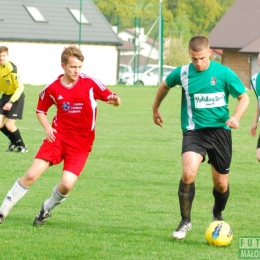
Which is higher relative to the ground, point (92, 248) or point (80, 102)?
point (80, 102)

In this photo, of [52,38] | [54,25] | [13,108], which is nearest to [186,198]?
[13,108]

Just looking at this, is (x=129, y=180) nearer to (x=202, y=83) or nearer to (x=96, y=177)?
(x=96, y=177)

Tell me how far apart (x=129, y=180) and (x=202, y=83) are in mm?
4132

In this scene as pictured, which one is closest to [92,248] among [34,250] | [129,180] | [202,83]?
[34,250]

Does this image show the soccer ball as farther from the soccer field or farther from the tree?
the tree

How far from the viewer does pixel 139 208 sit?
9.18 metres

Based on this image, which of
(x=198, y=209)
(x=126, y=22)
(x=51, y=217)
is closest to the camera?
(x=51, y=217)

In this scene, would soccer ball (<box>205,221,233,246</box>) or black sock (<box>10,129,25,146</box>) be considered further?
black sock (<box>10,129,25,146</box>)

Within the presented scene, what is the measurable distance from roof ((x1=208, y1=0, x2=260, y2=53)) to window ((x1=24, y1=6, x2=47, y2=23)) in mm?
12398

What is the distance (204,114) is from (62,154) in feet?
4.89

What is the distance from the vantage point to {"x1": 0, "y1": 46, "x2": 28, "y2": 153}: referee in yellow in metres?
13.8

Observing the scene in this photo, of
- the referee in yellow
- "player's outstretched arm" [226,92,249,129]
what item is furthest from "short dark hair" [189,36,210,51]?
the referee in yellow

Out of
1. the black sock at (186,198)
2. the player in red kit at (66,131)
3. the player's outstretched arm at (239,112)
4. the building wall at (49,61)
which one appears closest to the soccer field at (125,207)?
the black sock at (186,198)

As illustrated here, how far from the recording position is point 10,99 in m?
13.9
